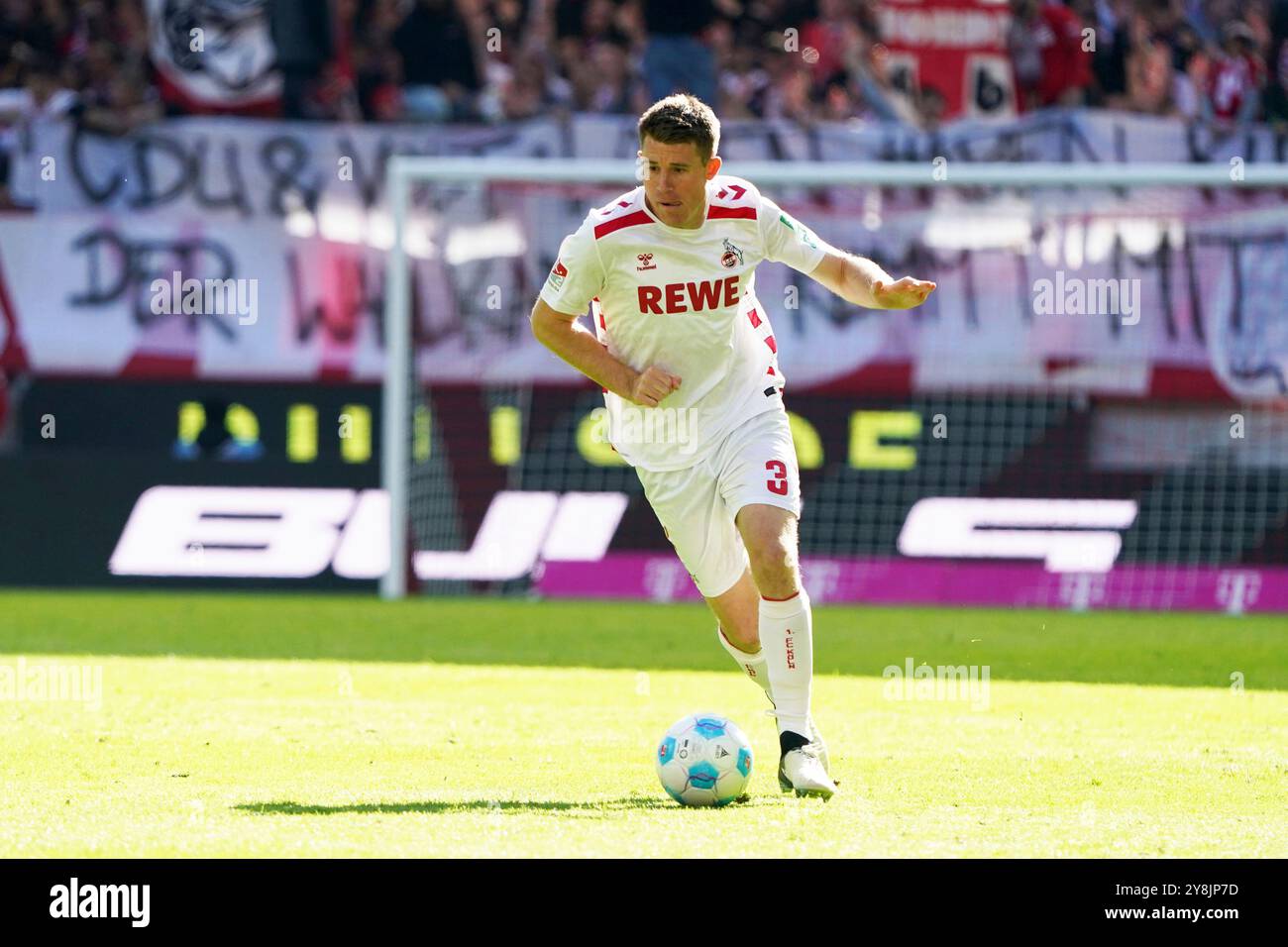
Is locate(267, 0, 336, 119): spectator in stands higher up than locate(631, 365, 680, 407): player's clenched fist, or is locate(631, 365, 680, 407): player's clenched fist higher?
locate(267, 0, 336, 119): spectator in stands

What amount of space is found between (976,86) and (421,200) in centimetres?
515

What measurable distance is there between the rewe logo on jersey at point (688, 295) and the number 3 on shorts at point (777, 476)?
1.98 feet

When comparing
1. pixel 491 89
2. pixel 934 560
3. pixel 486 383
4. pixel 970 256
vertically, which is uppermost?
pixel 491 89

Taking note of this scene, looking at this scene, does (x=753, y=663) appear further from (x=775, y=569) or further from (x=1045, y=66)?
(x=1045, y=66)

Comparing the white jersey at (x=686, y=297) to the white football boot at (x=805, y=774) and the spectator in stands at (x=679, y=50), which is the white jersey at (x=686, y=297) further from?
the spectator in stands at (x=679, y=50)

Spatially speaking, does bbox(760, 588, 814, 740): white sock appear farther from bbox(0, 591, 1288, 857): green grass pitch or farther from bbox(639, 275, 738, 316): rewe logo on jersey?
bbox(639, 275, 738, 316): rewe logo on jersey

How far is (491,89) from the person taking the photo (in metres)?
18.6

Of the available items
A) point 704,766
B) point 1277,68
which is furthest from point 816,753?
point 1277,68

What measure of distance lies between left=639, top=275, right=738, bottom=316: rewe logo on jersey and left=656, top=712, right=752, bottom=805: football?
1561 millimetres

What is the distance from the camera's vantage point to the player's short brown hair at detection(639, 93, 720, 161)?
6742mm


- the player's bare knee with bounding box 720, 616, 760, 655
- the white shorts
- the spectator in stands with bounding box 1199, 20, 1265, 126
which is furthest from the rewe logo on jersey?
the spectator in stands with bounding box 1199, 20, 1265, 126

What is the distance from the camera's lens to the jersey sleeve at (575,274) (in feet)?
23.3
